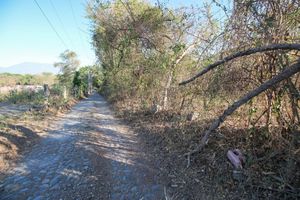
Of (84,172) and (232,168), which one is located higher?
(232,168)

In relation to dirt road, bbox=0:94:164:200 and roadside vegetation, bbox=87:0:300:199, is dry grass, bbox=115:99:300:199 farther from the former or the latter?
dirt road, bbox=0:94:164:200

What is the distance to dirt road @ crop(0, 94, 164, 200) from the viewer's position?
417cm

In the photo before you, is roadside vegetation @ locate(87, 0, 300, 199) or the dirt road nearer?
roadside vegetation @ locate(87, 0, 300, 199)

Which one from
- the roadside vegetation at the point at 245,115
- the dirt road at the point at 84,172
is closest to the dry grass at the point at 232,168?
the roadside vegetation at the point at 245,115

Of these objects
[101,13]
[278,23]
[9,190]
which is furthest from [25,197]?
[101,13]

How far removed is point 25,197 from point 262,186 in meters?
3.43

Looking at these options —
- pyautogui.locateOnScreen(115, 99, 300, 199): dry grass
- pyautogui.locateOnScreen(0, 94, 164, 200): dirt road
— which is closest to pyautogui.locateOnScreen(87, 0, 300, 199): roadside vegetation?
pyautogui.locateOnScreen(115, 99, 300, 199): dry grass

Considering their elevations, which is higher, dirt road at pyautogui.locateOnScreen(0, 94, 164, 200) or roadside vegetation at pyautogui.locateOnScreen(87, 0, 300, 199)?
roadside vegetation at pyautogui.locateOnScreen(87, 0, 300, 199)

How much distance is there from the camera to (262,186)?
11.9ft

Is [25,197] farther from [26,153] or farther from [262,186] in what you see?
[262,186]

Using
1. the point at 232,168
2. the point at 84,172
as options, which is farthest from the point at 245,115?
the point at 84,172

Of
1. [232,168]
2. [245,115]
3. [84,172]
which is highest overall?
[245,115]

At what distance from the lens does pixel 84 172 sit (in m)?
4.91

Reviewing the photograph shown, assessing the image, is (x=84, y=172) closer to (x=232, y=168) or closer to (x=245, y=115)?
(x=232, y=168)
